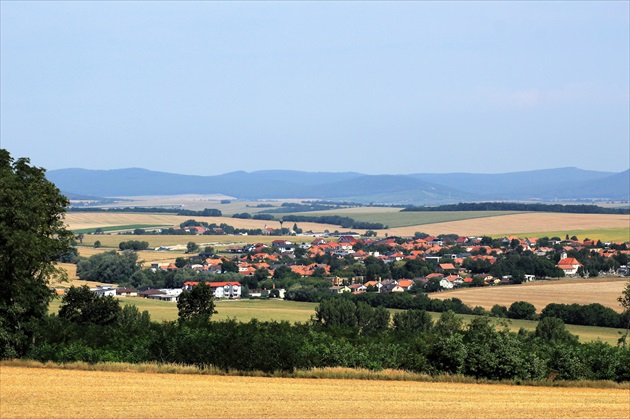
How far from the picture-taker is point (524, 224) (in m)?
176

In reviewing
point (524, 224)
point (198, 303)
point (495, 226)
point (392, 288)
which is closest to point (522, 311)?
point (392, 288)

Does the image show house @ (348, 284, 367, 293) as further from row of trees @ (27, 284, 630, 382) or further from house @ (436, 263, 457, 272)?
row of trees @ (27, 284, 630, 382)

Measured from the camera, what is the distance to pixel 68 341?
107 ft

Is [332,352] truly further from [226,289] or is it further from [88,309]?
[226,289]

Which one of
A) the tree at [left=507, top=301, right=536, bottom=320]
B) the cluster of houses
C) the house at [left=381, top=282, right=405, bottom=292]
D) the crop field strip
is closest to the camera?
the tree at [left=507, top=301, right=536, bottom=320]

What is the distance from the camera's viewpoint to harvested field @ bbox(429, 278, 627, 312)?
72062mm

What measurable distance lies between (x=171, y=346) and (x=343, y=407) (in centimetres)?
1003

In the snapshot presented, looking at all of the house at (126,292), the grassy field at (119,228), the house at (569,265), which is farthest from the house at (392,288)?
the grassy field at (119,228)

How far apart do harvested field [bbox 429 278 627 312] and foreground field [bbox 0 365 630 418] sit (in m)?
44.9

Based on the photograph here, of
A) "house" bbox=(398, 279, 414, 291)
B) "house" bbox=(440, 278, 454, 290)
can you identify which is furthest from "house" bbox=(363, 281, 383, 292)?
"house" bbox=(440, 278, 454, 290)

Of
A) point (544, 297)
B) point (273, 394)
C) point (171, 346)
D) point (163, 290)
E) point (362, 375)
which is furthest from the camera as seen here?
point (163, 290)

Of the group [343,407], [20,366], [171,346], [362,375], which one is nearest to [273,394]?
[343,407]

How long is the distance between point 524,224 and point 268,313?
11909 centimetres

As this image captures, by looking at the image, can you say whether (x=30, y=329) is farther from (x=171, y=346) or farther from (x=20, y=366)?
(x=171, y=346)
